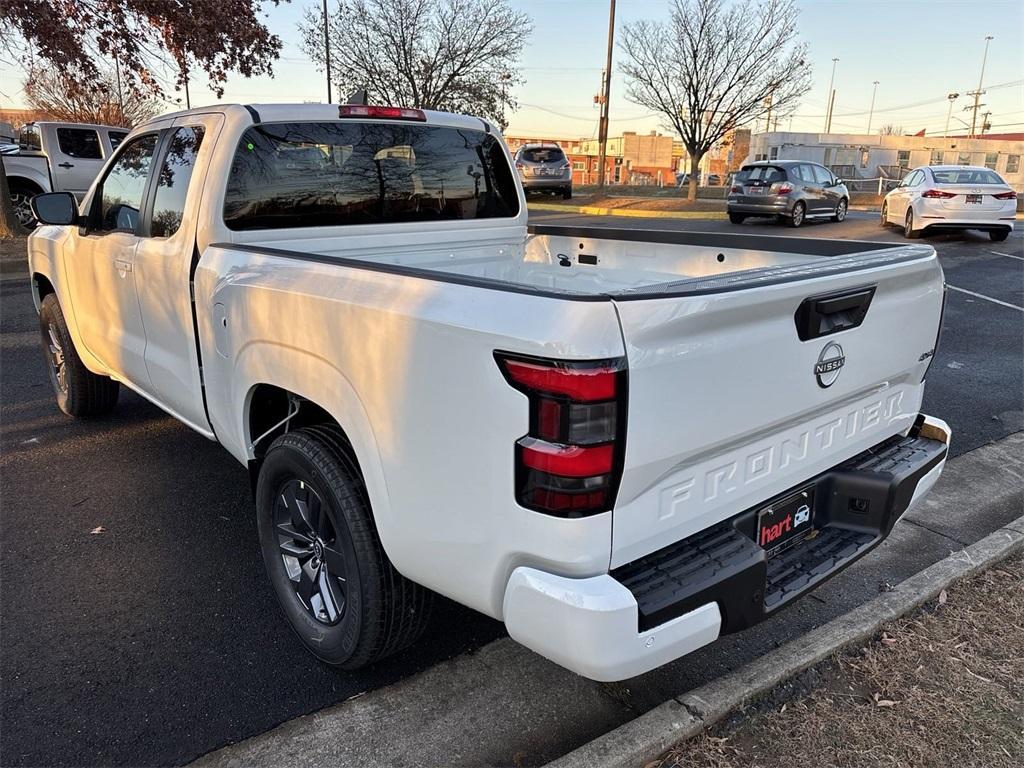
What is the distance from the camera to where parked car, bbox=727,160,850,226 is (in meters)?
18.1

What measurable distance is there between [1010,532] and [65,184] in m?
16.1

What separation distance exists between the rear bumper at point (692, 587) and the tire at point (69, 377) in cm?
418

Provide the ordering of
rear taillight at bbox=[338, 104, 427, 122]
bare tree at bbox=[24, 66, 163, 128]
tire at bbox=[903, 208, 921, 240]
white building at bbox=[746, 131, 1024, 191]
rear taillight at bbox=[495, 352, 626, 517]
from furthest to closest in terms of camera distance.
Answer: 1. white building at bbox=[746, 131, 1024, 191]
2. bare tree at bbox=[24, 66, 163, 128]
3. tire at bbox=[903, 208, 921, 240]
4. rear taillight at bbox=[338, 104, 427, 122]
5. rear taillight at bbox=[495, 352, 626, 517]

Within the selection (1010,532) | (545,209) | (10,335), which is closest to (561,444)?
(1010,532)

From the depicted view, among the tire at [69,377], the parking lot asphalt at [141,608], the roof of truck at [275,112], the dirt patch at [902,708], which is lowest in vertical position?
the parking lot asphalt at [141,608]

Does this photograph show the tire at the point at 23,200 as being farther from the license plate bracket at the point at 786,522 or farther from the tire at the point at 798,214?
the tire at the point at 798,214

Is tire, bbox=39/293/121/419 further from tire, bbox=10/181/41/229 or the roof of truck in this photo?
tire, bbox=10/181/41/229

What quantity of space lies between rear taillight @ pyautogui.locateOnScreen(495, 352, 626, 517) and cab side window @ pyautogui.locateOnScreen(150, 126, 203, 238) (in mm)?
2282

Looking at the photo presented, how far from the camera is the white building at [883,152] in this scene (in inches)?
1927

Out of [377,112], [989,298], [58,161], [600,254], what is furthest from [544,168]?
[377,112]

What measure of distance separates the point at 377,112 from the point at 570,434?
8.11 ft

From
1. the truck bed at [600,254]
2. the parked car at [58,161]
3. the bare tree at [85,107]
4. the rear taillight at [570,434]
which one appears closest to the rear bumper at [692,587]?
the rear taillight at [570,434]

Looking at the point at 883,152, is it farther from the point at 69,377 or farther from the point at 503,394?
the point at 503,394

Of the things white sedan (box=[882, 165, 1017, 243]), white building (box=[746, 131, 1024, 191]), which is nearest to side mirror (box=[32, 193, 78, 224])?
white sedan (box=[882, 165, 1017, 243])
